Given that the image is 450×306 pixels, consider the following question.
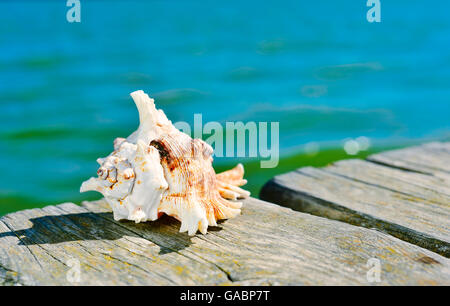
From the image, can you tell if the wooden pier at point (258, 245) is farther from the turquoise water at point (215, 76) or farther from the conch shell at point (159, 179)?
the turquoise water at point (215, 76)

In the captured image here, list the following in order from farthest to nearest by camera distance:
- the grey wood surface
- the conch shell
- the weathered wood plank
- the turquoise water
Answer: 1. the turquoise water
2. the grey wood surface
3. the conch shell
4. the weathered wood plank

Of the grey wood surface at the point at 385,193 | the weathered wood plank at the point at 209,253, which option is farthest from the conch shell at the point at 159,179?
the grey wood surface at the point at 385,193

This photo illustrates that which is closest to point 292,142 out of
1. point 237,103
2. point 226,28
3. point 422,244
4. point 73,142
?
point 237,103

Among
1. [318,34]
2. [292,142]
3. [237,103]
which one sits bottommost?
[292,142]

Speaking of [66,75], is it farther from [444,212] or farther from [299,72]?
[444,212]

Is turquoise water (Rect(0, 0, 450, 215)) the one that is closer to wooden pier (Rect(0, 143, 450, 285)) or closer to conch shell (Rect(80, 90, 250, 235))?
wooden pier (Rect(0, 143, 450, 285))

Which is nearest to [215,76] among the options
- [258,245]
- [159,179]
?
[159,179]

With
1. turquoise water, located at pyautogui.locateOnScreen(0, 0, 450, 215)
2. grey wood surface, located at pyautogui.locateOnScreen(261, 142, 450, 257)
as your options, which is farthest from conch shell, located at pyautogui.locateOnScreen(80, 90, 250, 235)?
turquoise water, located at pyautogui.locateOnScreen(0, 0, 450, 215)
